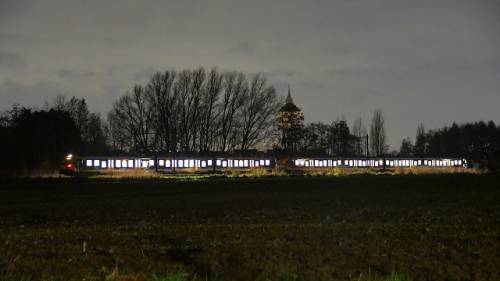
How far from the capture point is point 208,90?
103 m

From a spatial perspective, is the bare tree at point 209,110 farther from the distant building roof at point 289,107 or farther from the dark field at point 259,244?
the dark field at point 259,244

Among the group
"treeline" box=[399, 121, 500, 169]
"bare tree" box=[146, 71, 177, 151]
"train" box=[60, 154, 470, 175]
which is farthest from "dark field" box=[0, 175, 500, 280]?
"treeline" box=[399, 121, 500, 169]

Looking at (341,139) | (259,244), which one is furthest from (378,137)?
(259,244)

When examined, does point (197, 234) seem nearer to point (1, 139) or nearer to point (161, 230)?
point (161, 230)

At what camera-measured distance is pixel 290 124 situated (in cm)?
11638

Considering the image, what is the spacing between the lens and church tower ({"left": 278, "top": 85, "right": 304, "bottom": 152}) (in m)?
111

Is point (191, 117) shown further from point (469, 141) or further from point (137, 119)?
point (469, 141)

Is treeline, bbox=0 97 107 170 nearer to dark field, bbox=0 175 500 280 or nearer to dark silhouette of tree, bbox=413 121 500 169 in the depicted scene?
dark field, bbox=0 175 500 280

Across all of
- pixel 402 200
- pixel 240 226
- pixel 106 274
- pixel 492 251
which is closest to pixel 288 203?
pixel 402 200

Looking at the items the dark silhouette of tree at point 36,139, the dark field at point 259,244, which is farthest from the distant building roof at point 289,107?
the dark field at point 259,244

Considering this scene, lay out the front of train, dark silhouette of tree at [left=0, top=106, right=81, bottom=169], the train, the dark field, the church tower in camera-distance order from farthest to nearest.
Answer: the church tower → the train → dark silhouette of tree at [left=0, top=106, right=81, bottom=169] → the front of train → the dark field

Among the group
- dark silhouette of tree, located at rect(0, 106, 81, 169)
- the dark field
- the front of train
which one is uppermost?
dark silhouette of tree, located at rect(0, 106, 81, 169)

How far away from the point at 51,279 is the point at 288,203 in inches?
623

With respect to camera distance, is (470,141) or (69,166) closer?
(69,166)
